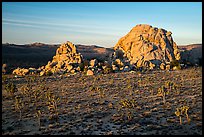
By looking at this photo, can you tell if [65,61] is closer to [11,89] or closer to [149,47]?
[149,47]

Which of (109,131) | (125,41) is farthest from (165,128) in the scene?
(125,41)

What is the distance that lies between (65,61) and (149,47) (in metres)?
27.1

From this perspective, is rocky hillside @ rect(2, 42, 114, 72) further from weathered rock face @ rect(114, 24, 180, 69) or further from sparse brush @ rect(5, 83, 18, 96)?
sparse brush @ rect(5, 83, 18, 96)

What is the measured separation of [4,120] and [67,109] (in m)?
5.79

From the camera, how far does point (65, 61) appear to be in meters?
65.5

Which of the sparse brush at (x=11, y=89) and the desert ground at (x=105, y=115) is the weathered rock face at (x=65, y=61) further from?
the desert ground at (x=105, y=115)

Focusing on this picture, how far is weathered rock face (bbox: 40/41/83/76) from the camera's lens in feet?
191

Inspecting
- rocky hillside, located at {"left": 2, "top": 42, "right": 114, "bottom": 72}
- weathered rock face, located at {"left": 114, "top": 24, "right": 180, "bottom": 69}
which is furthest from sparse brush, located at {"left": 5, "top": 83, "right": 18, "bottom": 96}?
weathered rock face, located at {"left": 114, "top": 24, "right": 180, "bottom": 69}

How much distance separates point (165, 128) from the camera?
51.4 ft

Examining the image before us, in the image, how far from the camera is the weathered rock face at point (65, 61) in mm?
58356

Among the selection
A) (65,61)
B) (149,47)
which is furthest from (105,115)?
(149,47)

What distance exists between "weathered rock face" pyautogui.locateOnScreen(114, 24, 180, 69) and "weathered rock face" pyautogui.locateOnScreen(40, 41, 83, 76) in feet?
56.4

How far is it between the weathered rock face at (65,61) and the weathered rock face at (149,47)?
17184mm

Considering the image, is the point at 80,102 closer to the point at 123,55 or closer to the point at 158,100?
the point at 158,100
